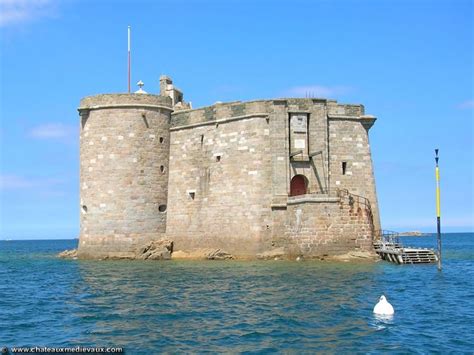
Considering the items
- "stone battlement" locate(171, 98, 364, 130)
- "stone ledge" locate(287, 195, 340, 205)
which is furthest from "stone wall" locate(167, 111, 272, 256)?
"stone ledge" locate(287, 195, 340, 205)

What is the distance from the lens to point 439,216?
78.0 feet

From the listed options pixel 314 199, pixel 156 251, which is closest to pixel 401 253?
pixel 314 199

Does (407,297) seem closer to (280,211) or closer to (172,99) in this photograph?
(280,211)

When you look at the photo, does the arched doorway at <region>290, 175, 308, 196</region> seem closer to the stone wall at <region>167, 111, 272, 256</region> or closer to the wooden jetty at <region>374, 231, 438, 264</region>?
the stone wall at <region>167, 111, 272, 256</region>

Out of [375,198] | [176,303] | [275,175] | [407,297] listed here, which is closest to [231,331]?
[176,303]

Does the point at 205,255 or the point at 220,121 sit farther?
the point at 220,121

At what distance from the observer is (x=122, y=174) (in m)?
30.8

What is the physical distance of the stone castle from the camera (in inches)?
1085

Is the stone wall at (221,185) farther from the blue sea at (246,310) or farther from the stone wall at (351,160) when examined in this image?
the blue sea at (246,310)

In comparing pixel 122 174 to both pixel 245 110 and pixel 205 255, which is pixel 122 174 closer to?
pixel 205 255

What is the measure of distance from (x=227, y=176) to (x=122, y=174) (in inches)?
228

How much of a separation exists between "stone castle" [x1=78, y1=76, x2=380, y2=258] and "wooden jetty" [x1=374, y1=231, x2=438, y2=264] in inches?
37.5

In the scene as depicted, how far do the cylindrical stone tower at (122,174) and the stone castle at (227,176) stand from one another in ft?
0.18

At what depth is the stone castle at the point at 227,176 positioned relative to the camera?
90.4ft
